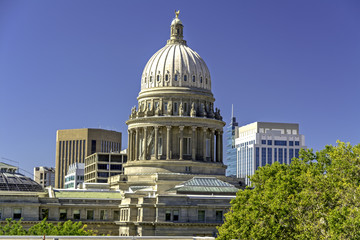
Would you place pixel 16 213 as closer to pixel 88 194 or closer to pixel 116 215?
pixel 88 194

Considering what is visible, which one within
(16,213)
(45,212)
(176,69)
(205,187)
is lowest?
(16,213)

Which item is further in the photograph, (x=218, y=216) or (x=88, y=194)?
(x=88, y=194)

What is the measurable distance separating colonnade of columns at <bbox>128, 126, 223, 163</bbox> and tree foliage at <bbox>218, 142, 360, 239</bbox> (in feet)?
169

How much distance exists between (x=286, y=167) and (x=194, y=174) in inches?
2025

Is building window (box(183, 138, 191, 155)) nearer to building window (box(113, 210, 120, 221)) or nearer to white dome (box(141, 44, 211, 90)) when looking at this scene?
white dome (box(141, 44, 211, 90))

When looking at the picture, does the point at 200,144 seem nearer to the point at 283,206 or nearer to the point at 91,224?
the point at 91,224

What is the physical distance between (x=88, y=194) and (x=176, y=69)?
31.1 metres

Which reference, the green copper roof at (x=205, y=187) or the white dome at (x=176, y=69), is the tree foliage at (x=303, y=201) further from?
the white dome at (x=176, y=69)

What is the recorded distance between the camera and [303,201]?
3378 inches

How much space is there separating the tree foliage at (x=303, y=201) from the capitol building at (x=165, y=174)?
2860cm

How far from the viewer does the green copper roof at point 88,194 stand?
140000 mm

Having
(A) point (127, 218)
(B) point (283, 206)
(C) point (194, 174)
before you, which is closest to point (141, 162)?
(C) point (194, 174)

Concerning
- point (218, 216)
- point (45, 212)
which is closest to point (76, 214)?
point (45, 212)

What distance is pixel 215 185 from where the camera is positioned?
13962 cm
